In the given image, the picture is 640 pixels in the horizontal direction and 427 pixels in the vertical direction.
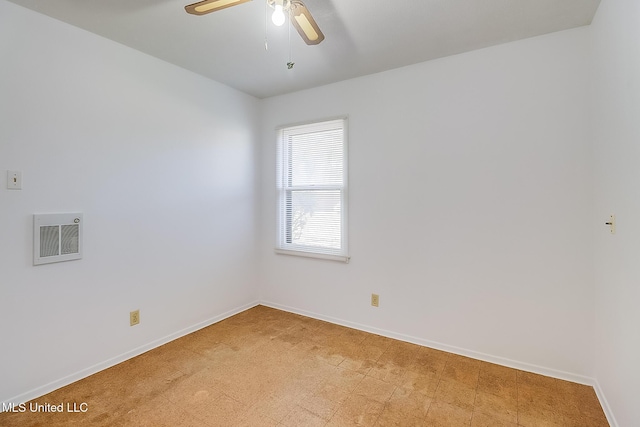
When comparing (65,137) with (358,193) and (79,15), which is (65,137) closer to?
(79,15)

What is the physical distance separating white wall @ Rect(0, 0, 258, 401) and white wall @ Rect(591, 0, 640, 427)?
303 cm

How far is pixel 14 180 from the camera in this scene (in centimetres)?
185

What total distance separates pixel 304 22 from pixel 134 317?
249 centimetres

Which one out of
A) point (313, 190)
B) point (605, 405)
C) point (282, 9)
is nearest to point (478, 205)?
point (605, 405)

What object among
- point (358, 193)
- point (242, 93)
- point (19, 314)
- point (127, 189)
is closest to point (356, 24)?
point (358, 193)

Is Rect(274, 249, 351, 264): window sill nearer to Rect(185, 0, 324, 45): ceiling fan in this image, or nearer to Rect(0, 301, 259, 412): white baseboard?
Rect(0, 301, 259, 412): white baseboard

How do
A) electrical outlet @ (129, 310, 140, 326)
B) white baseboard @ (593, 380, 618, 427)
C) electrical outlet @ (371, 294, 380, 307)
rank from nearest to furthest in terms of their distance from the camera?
white baseboard @ (593, 380, 618, 427) < electrical outlet @ (129, 310, 140, 326) < electrical outlet @ (371, 294, 380, 307)

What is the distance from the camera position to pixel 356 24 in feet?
6.70

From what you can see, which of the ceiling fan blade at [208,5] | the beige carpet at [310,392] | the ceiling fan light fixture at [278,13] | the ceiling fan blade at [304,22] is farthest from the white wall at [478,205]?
the ceiling fan blade at [208,5]

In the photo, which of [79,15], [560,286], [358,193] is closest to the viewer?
[79,15]

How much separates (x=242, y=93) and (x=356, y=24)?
174 centimetres

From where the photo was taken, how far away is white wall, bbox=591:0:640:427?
4.62 feet

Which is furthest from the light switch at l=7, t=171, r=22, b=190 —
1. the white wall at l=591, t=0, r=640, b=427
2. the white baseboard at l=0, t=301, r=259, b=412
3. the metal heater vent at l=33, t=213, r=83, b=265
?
the white wall at l=591, t=0, r=640, b=427

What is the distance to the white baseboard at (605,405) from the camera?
5.48ft
